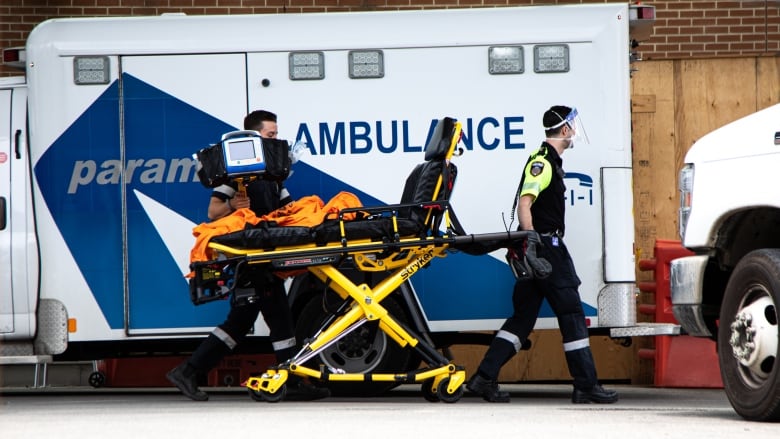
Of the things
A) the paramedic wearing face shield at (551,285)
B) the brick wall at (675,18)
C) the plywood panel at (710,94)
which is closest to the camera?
the paramedic wearing face shield at (551,285)

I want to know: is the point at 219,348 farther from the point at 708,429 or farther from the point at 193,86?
the point at 708,429

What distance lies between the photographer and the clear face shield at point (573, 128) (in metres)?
9.17

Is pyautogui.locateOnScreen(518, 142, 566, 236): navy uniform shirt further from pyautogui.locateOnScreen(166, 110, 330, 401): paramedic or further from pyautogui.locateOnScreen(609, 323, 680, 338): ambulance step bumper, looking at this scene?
pyautogui.locateOnScreen(166, 110, 330, 401): paramedic

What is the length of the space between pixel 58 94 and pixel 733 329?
486cm

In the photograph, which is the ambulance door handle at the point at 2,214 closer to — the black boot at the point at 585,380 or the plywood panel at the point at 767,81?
the black boot at the point at 585,380

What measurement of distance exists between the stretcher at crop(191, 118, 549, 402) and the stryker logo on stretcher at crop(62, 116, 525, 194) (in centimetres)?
61

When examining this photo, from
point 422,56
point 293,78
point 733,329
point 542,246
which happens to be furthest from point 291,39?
point 733,329

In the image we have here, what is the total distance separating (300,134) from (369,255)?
3.96 feet

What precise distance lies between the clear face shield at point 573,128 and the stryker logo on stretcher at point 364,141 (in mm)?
399

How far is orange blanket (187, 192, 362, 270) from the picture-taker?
28.8 ft

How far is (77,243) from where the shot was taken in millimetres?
9562

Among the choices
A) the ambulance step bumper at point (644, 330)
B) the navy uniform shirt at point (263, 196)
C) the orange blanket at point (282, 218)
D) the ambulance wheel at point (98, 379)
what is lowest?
the ambulance wheel at point (98, 379)

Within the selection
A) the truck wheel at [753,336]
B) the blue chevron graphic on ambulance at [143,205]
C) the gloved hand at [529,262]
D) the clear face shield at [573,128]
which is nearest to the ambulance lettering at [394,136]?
the blue chevron graphic on ambulance at [143,205]

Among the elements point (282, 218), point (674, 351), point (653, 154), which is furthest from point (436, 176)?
point (653, 154)
